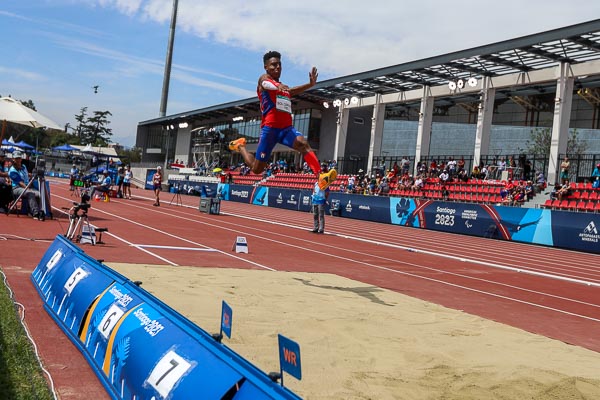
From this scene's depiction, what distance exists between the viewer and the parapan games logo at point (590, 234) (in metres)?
18.6

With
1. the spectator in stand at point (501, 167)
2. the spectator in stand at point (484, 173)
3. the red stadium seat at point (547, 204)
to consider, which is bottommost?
the red stadium seat at point (547, 204)

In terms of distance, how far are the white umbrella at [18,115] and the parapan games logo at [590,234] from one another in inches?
683

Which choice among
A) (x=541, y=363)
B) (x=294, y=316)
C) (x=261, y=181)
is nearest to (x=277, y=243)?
(x=294, y=316)

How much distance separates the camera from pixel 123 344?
370cm

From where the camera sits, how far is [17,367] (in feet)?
12.9

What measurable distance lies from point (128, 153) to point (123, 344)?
111149 millimetres

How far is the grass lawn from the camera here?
11.5 ft

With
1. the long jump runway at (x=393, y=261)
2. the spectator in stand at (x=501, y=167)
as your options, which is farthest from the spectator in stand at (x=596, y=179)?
the spectator in stand at (x=501, y=167)

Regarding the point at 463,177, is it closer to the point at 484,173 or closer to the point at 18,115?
the point at 484,173

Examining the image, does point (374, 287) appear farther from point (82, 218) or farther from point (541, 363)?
point (82, 218)

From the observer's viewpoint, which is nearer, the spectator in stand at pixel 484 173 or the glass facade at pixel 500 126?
the spectator in stand at pixel 484 173

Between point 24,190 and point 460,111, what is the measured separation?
41.3 metres

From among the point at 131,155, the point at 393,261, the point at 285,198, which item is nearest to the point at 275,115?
the point at 393,261

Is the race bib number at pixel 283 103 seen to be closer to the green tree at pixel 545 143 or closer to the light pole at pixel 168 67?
the green tree at pixel 545 143
